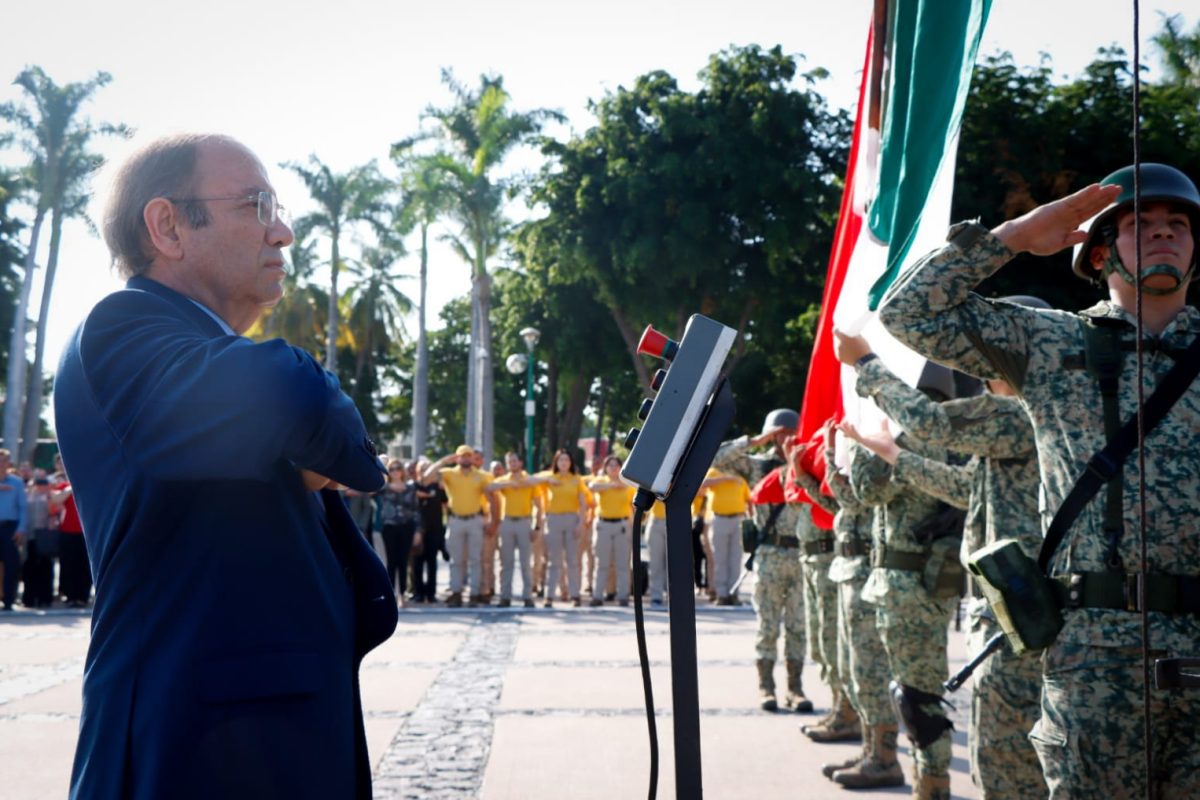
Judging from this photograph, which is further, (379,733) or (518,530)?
(518,530)

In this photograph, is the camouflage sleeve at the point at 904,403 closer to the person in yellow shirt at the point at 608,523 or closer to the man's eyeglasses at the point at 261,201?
the man's eyeglasses at the point at 261,201

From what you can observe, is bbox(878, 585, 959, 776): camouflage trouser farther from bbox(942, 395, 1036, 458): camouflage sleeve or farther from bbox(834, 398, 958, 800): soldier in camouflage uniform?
bbox(942, 395, 1036, 458): camouflage sleeve

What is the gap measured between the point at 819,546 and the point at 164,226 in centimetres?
619

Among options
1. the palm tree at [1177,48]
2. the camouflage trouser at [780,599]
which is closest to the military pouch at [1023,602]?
the camouflage trouser at [780,599]

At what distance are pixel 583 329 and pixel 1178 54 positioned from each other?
56.9ft

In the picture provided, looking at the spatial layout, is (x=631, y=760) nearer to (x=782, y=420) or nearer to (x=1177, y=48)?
(x=782, y=420)

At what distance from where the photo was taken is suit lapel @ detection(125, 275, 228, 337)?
6.89ft

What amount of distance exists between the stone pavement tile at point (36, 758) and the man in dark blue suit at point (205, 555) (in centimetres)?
419

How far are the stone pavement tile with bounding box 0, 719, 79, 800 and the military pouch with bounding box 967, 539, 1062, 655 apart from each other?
14.8 ft

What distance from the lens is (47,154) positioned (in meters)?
38.1

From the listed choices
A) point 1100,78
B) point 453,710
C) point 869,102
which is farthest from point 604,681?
point 1100,78

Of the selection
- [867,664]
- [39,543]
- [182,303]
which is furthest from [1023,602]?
[39,543]

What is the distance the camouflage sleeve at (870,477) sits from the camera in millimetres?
5613

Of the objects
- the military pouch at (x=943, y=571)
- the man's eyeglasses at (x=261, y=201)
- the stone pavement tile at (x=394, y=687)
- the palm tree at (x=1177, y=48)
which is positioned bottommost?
the stone pavement tile at (x=394, y=687)
